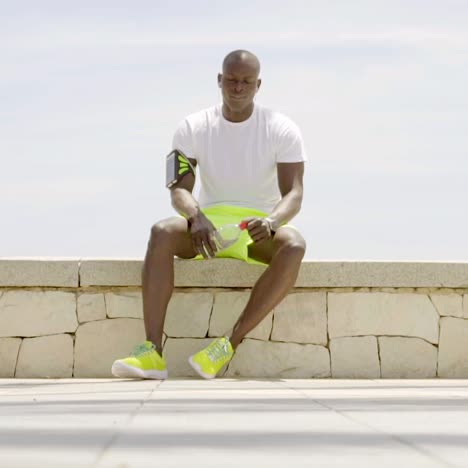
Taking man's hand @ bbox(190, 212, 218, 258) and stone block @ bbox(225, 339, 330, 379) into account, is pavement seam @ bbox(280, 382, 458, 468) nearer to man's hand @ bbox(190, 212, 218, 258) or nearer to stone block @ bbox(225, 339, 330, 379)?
man's hand @ bbox(190, 212, 218, 258)

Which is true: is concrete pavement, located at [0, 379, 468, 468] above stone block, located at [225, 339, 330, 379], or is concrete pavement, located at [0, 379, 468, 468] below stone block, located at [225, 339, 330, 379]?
above

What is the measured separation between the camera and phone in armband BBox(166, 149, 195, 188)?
16.2 ft

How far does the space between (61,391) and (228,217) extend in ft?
4.07

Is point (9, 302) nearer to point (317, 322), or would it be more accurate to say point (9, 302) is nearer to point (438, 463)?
point (317, 322)

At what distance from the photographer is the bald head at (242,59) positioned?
4930 mm

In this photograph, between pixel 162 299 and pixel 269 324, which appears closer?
pixel 162 299

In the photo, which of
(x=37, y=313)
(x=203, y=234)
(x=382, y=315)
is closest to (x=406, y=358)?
(x=382, y=315)

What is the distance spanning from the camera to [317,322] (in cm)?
535

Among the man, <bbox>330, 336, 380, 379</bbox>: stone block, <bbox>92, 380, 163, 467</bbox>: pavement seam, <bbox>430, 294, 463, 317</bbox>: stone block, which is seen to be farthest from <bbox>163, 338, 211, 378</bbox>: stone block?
<bbox>92, 380, 163, 467</bbox>: pavement seam

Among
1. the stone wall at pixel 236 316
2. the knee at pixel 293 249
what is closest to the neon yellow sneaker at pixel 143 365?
the stone wall at pixel 236 316

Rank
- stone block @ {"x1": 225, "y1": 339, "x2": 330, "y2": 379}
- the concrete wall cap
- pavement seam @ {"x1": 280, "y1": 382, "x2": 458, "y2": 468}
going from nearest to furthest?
pavement seam @ {"x1": 280, "y1": 382, "x2": 458, "y2": 468} < the concrete wall cap < stone block @ {"x1": 225, "y1": 339, "x2": 330, "y2": 379}

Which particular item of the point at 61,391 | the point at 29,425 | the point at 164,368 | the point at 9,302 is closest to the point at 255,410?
the point at 29,425

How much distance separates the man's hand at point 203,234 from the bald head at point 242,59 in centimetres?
77

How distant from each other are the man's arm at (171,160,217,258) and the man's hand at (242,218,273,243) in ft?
0.62
